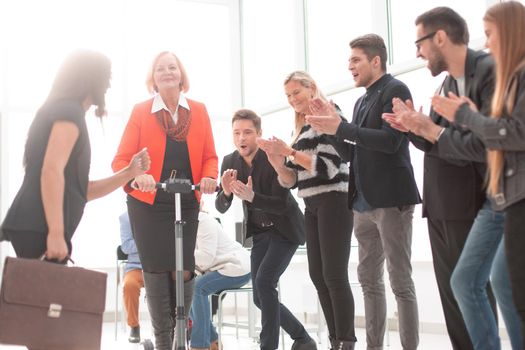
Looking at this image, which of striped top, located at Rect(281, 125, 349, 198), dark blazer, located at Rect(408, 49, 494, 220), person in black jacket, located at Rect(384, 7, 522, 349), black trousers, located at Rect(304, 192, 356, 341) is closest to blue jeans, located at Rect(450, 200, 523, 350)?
person in black jacket, located at Rect(384, 7, 522, 349)

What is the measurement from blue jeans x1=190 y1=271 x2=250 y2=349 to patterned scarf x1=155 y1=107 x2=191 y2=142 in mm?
1320

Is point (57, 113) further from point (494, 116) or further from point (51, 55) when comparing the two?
point (51, 55)

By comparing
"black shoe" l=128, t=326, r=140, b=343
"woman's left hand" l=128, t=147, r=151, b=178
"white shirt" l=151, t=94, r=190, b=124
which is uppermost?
"white shirt" l=151, t=94, r=190, b=124

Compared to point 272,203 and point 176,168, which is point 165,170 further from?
point 272,203

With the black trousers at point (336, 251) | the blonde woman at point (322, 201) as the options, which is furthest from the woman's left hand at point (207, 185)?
the black trousers at point (336, 251)

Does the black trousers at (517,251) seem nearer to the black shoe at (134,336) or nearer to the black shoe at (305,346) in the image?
the black shoe at (305,346)

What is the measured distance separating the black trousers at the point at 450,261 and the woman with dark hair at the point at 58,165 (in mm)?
1300

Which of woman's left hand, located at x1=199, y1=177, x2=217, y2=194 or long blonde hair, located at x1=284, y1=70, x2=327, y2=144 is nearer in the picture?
woman's left hand, located at x1=199, y1=177, x2=217, y2=194

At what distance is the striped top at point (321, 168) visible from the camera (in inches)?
130

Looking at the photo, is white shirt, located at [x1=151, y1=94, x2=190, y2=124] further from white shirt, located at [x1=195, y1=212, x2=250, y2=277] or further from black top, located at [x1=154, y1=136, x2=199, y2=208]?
white shirt, located at [x1=195, y1=212, x2=250, y2=277]

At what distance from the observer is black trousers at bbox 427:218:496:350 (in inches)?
97.3

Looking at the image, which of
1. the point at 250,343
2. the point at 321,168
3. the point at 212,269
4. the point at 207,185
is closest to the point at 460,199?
the point at 321,168

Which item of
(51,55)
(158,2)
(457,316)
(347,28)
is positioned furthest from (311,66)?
(457,316)

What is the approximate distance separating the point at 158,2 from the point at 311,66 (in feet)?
6.82
